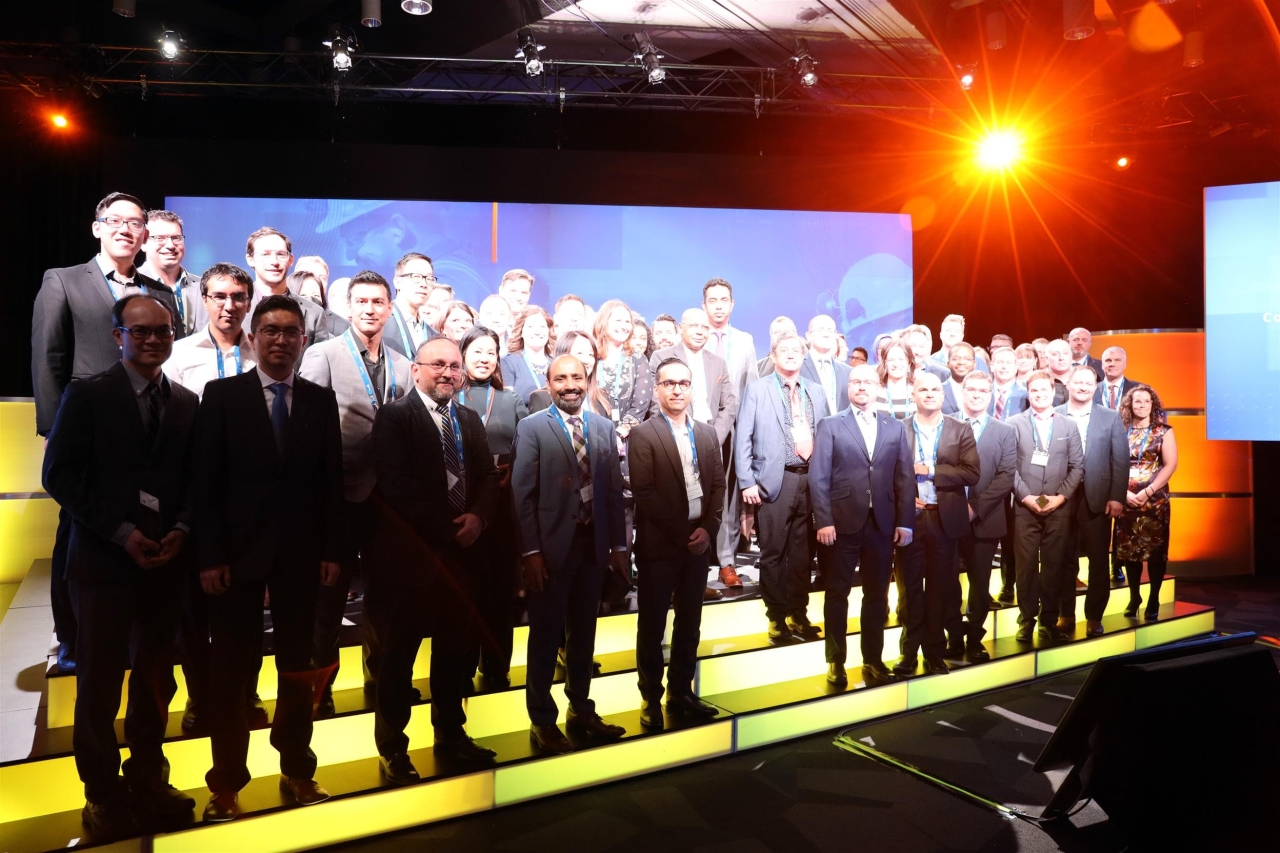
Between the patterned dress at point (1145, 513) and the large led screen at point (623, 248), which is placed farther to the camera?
the large led screen at point (623, 248)

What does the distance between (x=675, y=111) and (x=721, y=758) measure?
6296 mm

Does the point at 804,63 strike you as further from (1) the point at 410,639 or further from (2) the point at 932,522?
(1) the point at 410,639

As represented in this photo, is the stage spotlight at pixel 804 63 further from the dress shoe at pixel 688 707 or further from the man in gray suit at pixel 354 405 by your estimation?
the dress shoe at pixel 688 707

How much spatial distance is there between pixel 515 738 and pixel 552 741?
221 mm

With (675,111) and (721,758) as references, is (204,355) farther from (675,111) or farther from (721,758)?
(675,111)

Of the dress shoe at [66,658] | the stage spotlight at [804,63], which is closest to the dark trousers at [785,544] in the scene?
the dress shoe at [66,658]

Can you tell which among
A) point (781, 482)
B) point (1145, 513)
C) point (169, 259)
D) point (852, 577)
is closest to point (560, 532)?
point (781, 482)

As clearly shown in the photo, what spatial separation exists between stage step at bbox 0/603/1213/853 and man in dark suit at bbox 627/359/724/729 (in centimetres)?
18

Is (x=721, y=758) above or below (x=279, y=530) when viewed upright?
below

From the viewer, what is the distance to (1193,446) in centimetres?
780

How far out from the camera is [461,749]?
10.5ft

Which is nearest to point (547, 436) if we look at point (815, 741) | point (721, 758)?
point (721, 758)

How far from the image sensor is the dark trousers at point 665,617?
3631mm

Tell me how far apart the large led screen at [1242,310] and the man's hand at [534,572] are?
6.98 meters
